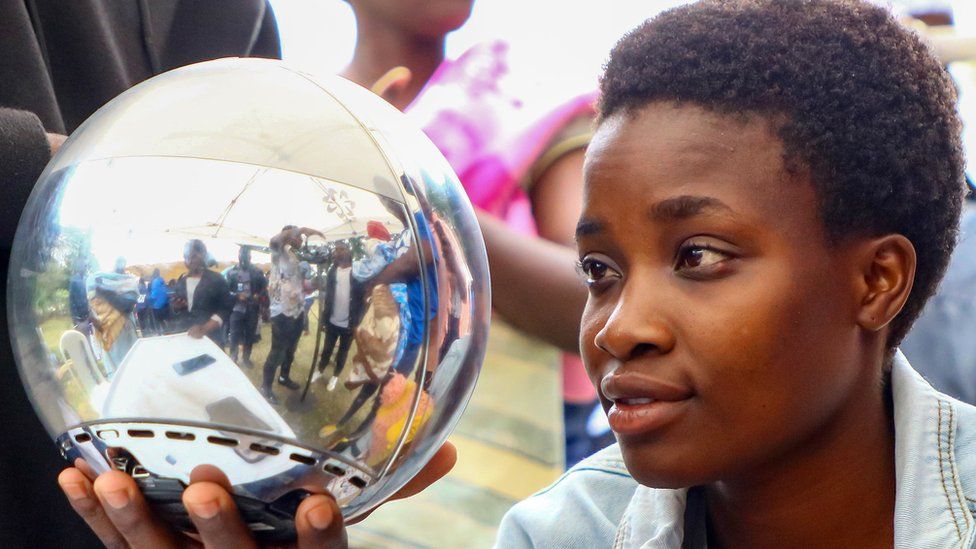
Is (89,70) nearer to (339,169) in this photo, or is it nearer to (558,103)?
(339,169)

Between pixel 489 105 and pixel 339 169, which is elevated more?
pixel 339 169

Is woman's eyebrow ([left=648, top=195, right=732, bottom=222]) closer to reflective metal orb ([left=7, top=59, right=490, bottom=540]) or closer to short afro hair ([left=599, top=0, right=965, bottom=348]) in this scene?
short afro hair ([left=599, top=0, right=965, bottom=348])

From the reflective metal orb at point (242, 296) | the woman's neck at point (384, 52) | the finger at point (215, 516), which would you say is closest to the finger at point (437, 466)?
the reflective metal orb at point (242, 296)

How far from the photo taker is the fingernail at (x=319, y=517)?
88 centimetres

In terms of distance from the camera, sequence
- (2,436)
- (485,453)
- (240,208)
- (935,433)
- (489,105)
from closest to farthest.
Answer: (240,208) → (2,436) → (935,433) → (485,453) → (489,105)

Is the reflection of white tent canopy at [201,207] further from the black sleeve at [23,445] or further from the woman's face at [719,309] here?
the woman's face at [719,309]

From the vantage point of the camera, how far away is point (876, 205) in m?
1.26

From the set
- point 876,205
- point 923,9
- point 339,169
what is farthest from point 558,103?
point 923,9

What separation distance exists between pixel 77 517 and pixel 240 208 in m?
0.44

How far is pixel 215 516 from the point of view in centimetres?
86

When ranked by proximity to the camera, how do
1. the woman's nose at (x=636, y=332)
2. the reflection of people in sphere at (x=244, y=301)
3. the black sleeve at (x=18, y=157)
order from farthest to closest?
the woman's nose at (x=636, y=332) → the black sleeve at (x=18, y=157) → the reflection of people in sphere at (x=244, y=301)

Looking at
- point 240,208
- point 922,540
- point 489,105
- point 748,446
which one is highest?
point 240,208

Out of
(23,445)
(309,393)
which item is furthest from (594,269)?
(23,445)

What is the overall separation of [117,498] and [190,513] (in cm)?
7
